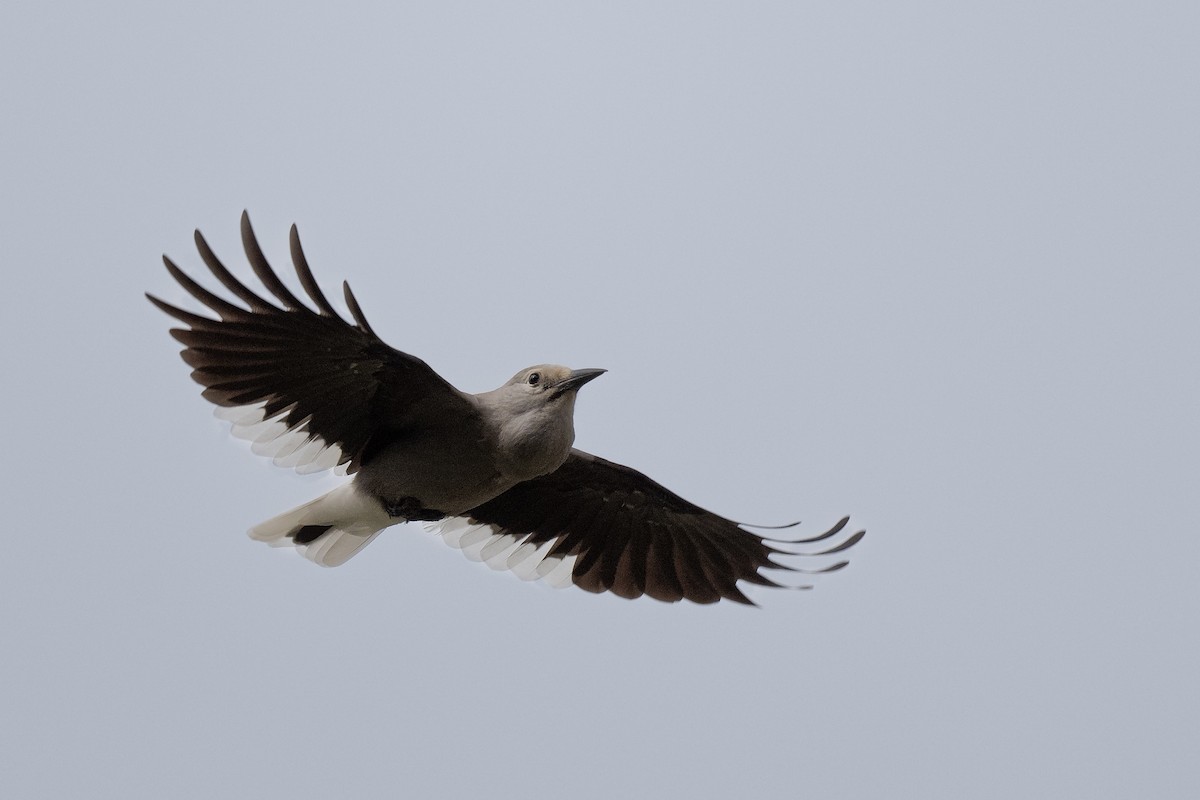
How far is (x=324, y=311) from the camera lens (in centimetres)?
747

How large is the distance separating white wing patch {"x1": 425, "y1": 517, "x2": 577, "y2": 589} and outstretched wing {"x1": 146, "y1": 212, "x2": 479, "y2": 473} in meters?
1.28

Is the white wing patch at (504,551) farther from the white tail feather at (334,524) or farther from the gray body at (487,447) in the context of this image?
the gray body at (487,447)

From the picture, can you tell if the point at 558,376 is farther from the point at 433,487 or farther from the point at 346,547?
the point at 346,547

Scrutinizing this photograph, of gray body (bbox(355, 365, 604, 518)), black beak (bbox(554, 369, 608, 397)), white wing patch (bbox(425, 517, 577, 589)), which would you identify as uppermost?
black beak (bbox(554, 369, 608, 397))

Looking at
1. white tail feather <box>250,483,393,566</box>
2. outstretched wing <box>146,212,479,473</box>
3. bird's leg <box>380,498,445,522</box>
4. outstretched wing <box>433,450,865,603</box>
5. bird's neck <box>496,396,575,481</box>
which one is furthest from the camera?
outstretched wing <box>433,450,865,603</box>

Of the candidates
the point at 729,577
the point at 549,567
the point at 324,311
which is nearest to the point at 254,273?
the point at 324,311

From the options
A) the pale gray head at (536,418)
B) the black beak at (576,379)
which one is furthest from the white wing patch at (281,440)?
the black beak at (576,379)

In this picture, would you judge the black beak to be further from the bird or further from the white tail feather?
the white tail feather

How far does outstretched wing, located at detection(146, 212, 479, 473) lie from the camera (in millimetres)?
7453

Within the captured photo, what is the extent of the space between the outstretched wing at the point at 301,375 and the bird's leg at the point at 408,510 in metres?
0.32

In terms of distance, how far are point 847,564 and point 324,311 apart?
12.3 feet

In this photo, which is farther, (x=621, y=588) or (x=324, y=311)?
(x=621, y=588)

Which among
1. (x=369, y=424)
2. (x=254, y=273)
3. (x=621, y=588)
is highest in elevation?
(x=254, y=273)

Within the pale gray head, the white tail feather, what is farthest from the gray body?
the white tail feather
